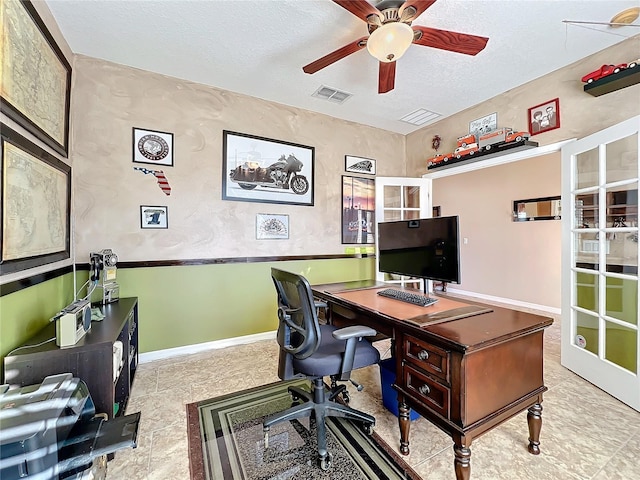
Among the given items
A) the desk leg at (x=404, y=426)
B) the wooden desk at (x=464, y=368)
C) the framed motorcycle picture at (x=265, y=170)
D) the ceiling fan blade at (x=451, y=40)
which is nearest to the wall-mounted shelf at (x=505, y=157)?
the ceiling fan blade at (x=451, y=40)

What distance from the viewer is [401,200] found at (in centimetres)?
394

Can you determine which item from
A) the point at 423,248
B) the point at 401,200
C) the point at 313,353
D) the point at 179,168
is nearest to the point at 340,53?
the point at 423,248

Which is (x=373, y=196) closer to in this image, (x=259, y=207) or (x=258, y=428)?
(x=259, y=207)

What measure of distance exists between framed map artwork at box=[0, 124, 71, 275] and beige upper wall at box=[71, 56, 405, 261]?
34cm

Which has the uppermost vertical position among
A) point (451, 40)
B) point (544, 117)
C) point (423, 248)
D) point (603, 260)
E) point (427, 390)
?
point (451, 40)

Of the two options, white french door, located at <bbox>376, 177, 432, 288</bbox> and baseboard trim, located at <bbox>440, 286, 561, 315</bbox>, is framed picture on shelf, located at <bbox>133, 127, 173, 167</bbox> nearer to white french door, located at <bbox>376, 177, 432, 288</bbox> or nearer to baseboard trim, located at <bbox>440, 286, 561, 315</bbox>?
white french door, located at <bbox>376, 177, 432, 288</bbox>

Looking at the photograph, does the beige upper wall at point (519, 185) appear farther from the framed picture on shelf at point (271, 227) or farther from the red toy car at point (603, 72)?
the framed picture on shelf at point (271, 227)

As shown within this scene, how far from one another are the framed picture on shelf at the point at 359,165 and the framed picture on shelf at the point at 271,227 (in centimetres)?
115

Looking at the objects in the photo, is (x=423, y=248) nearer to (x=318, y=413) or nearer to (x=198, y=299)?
(x=318, y=413)

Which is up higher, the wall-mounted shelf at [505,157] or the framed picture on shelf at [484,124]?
the framed picture on shelf at [484,124]

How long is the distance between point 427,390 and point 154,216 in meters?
2.69

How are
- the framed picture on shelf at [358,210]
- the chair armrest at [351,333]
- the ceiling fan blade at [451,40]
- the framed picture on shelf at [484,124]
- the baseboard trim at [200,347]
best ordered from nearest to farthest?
the chair armrest at [351,333]
the ceiling fan blade at [451,40]
the baseboard trim at [200,347]
the framed picture on shelf at [484,124]
the framed picture on shelf at [358,210]

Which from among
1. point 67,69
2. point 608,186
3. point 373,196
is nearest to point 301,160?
point 373,196

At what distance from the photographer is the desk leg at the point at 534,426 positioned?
1544 mm
